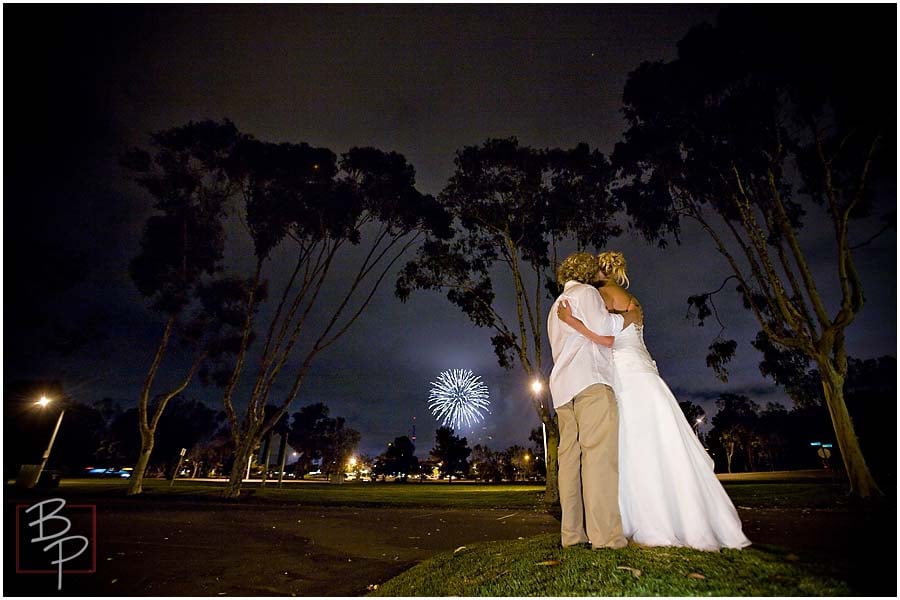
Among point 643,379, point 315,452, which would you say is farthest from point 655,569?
point 315,452

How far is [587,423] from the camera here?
366 centimetres

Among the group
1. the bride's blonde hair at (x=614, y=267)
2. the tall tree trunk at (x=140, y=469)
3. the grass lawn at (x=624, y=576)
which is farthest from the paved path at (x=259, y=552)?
the tall tree trunk at (x=140, y=469)

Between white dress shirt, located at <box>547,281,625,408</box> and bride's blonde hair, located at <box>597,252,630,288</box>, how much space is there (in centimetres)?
44

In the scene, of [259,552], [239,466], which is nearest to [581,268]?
[259,552]

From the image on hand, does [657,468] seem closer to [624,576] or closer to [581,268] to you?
[624,576]

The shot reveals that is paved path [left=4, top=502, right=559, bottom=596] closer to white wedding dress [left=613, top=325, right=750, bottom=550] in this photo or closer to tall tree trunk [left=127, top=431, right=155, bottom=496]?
white wedding dress [left=613, top=325, right=750, bottom=550]

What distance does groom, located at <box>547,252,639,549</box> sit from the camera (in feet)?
11.3

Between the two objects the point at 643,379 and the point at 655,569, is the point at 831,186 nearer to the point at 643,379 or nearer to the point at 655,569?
the point at 643,379

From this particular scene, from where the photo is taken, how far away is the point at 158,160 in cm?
1948

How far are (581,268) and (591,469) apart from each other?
1659 mm

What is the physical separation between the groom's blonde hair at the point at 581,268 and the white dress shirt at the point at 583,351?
0.26 meters

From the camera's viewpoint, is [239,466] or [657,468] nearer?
[657,468]

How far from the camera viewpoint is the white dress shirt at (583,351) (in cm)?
376

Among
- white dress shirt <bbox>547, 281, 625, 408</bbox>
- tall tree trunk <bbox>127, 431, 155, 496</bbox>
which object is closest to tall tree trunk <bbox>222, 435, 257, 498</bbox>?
tall tree trunk <bbox>127, 431, 155, 496</bbox>
